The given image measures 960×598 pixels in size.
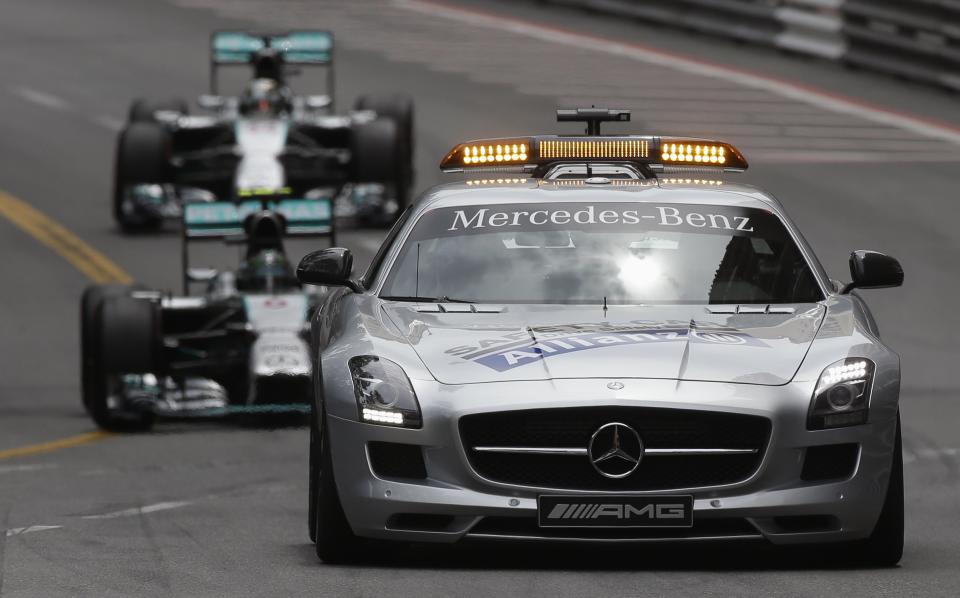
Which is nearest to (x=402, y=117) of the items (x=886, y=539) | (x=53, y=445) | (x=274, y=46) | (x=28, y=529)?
(x=274, y=46)

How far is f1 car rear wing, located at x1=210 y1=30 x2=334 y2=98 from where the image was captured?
21.2m

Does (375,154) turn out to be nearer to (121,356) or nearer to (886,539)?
(121,356)

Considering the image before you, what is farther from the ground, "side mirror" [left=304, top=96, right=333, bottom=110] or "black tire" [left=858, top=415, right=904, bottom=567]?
"black tire" [left=858, top=415, right=904, bottom=567]

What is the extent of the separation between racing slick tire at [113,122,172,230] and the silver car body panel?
13097mm

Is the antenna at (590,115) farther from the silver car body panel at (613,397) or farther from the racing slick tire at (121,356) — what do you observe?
the racing slick tire at (121,356)

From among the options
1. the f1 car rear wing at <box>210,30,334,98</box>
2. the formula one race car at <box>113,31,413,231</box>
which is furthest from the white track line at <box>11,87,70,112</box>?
the f1 car rear wing at <box>210,30,334,98</box>

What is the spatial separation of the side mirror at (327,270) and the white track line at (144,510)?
136cm

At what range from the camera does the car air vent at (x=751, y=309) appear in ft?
28.5

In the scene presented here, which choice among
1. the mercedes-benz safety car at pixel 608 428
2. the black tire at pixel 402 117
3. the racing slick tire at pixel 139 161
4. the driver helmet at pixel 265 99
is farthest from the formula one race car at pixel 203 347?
the black tire at pixel 402 117

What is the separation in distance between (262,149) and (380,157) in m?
1.07

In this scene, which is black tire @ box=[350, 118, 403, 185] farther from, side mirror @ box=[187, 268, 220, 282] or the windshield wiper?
the windshield wiper

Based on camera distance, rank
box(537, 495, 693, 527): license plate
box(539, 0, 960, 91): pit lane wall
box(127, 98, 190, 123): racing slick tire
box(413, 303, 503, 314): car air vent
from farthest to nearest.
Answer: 1. box(539, 0, 960, 91): pit lane wall
2. box(127, 98, 190, 123): racing slick tire
3. box(413, 303, 503, 314): car air vent
4. box(537, 495, 693, 527): license plate

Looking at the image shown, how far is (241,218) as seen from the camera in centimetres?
1480

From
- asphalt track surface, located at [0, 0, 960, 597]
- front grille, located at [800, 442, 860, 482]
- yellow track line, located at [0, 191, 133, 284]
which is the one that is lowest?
yellow track line, located at [0, 191, 133, 284]
